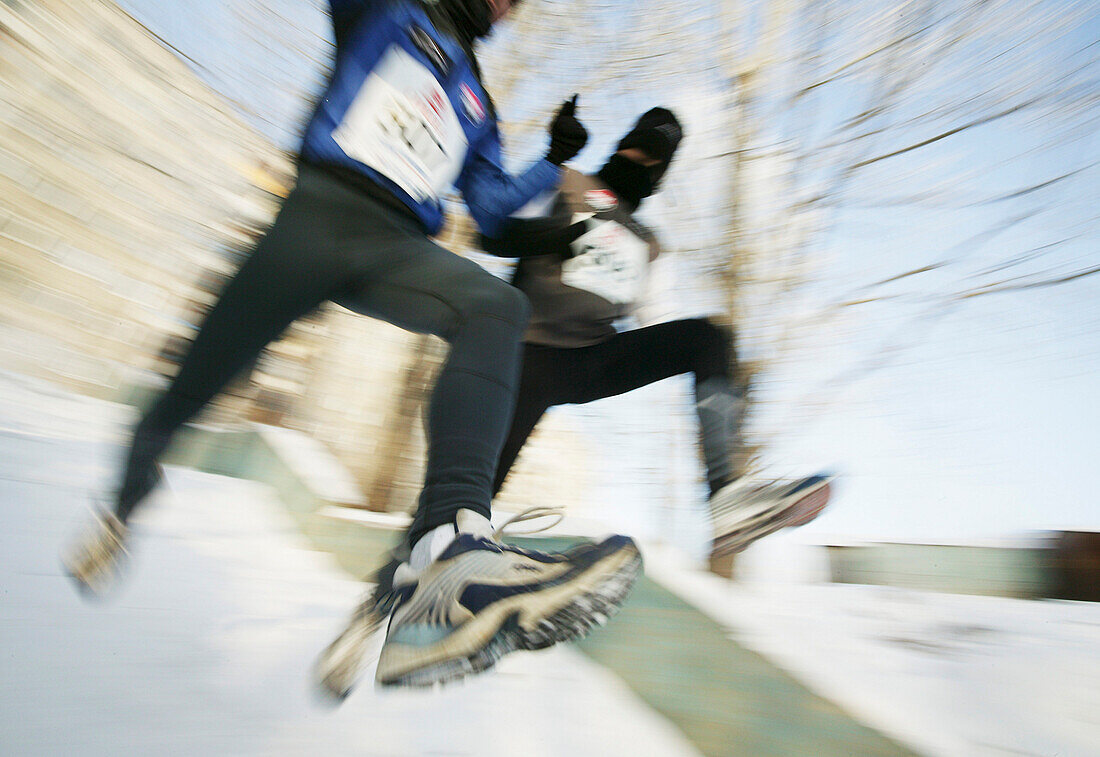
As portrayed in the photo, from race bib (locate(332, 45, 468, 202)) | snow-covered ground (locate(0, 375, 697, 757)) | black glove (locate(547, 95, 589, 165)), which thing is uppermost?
black glove (locate(547, 95, 589, 165))

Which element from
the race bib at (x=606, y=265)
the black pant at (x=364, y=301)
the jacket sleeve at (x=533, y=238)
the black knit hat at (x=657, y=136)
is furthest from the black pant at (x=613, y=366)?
the black knit hat at (x=657, y=136)

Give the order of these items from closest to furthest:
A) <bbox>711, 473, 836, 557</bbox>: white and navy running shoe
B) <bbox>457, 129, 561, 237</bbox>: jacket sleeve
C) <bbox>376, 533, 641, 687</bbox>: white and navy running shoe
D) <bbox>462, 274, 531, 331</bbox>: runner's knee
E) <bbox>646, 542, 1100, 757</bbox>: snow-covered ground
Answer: <bbox>376, 533, 641, 687</bbox>: white and navy running shoe
<bbox>646, 542, 1100, 757</bbox>: snow-covered ground
<bbox>462, 274, 531, 331</bbox>: runner's knee
<bbox>711, 473, 836, 557</bbox>: white and navy running shoe
<bbox>457, 129, 561, 237</bbox>: jacket sleeve

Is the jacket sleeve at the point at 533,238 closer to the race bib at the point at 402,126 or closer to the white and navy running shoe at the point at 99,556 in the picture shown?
the race bib at the point at 402,126

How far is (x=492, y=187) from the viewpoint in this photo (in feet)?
3.78

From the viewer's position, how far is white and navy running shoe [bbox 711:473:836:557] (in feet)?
3.32

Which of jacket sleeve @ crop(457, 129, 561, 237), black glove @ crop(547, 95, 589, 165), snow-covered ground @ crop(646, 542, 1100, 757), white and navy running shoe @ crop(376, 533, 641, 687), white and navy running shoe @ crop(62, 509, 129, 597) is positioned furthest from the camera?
black glove @ crop(547, 95, 589, 165)

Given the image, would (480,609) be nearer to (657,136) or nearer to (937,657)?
(937,657)

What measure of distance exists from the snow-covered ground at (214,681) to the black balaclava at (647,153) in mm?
1168

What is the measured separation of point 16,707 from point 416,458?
2.55 m

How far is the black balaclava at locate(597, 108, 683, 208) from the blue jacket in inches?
24.9

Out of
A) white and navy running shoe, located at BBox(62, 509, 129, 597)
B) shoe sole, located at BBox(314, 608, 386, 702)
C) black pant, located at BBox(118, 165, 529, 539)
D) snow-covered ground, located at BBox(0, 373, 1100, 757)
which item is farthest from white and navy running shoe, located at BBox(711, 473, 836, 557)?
white and navy running shoe, located at BBox(62, 509, 129, 597)

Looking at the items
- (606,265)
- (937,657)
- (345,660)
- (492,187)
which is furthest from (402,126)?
(937,657)

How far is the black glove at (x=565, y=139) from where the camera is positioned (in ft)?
4.85

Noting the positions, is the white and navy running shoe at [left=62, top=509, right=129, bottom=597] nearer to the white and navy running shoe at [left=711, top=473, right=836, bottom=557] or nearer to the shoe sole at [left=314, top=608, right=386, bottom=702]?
the shoe sole at [left=314, top=608, right=386, bottom=702]
